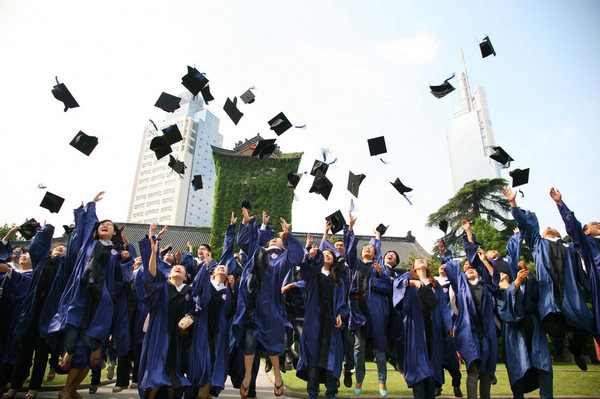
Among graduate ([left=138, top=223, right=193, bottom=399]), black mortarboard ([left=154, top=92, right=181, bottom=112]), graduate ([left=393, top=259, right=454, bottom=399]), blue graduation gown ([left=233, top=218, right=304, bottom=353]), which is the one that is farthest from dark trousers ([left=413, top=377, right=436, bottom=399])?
black mortarboard ([left=154, top=92, right=181, bottom=112])

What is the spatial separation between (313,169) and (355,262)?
2.62 metres

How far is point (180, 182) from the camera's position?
87.6m

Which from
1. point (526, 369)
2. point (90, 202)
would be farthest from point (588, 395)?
point (90, 202)

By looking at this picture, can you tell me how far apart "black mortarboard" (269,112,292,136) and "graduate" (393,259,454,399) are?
4.29 meters

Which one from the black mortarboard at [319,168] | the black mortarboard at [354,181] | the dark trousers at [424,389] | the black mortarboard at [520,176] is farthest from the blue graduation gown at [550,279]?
the black mortarboard at [319,168]

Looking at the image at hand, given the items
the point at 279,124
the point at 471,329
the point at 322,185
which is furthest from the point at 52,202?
the point at 471,329

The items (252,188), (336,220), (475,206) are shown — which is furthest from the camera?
(252,188)

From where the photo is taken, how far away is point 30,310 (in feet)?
15.6

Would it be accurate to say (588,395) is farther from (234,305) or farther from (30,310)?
(30,310)

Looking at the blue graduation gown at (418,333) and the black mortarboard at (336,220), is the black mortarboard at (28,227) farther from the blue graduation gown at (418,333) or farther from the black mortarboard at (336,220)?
the blue graduation gown at (418,333)

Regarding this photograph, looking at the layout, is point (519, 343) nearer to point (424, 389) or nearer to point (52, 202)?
point (424, 389)

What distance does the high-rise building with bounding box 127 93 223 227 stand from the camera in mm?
86125

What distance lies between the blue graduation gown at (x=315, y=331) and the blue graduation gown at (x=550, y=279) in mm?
2607

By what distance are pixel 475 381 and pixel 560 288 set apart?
1.60m
